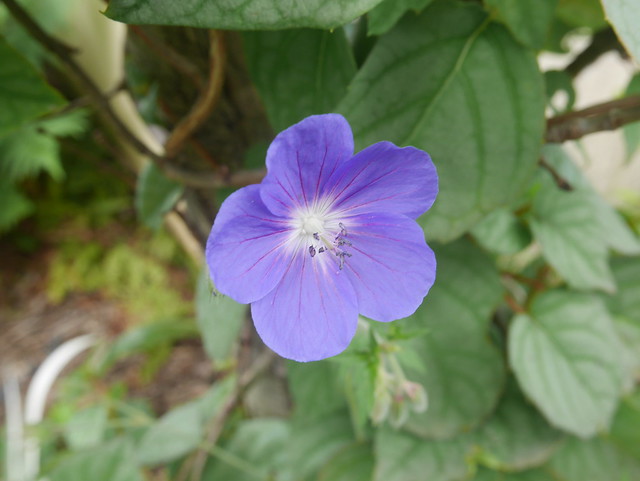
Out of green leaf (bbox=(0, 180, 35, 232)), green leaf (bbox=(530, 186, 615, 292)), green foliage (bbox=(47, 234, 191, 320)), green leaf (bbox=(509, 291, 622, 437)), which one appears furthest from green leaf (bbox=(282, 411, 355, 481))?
green leaf (bbox=(0, 180, 35, 232))

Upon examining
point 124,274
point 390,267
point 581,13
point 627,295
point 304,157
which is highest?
point 304,157

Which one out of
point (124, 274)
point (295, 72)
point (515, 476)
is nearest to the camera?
point (295, 72)

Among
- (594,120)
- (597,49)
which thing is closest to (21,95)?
(594,120)

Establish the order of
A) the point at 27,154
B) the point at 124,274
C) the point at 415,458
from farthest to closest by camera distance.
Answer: the point at 124,274
the point at 27,154
the point at 415,458

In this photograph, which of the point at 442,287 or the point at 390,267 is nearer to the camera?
the point at 390,267

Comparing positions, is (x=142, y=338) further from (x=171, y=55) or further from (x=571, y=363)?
(x=571, y=363)

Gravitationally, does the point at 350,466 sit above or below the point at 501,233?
below

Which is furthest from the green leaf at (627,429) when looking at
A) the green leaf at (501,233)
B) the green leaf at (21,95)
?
the green leaf at (21,95)
